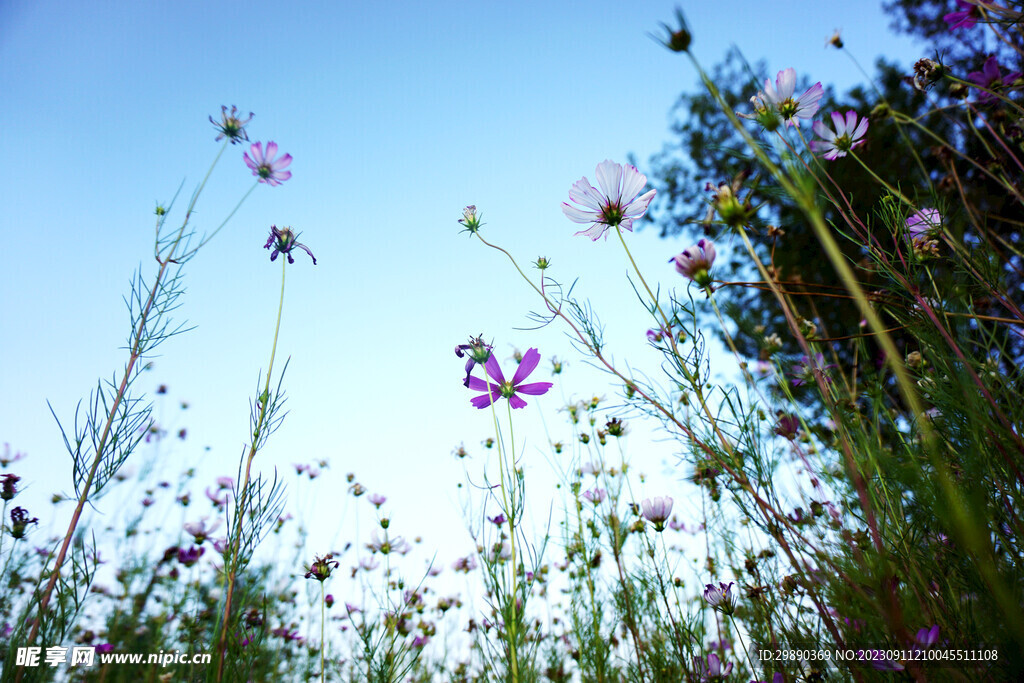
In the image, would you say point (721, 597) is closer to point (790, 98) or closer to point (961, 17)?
point (790, 98)

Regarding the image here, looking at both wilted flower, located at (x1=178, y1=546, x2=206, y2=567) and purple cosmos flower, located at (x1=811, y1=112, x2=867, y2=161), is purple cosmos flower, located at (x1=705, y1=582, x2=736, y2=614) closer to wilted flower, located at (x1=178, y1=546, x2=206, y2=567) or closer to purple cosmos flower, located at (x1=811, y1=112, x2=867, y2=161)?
purple cosmos flower, located at (x1=811, y1=112, x2=867, y2=161)

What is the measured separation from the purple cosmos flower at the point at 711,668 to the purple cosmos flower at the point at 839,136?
128 centimetres

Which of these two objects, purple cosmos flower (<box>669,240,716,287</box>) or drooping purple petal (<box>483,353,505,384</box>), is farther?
drooping purple petal (<box>483,353,505,384</box>)

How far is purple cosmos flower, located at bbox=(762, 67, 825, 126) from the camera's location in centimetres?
96

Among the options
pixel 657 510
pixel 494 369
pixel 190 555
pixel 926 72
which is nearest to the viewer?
pixel 494 369

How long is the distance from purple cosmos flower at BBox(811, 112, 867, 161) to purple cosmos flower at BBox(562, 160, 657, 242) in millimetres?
475

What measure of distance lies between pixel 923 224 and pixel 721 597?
1.05m

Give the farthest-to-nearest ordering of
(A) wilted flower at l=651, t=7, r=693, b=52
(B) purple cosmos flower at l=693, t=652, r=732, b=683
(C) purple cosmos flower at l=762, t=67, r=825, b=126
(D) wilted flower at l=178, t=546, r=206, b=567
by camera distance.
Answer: (D) wilted flower at l=178, t=546, r=206, b=567 → (B) purple cosmos flower at l=693, t=652, r=732, b=683 → (C) purple cosmos flower at l=762, t=67, r=825, b=126 → (A) wilted flower at l=651, t=7, r=693, b=52

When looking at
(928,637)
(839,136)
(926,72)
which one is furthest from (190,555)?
(926,72)

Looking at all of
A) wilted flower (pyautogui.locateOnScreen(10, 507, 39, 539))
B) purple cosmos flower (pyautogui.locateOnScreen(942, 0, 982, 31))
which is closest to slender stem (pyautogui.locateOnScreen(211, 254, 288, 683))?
Result: wilted flower (pyautogui.locateOnScreen(10, 507, 39, 539))

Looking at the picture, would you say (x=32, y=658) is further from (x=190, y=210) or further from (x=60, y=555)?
(x=190, y=210)

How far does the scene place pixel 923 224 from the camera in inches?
42.6

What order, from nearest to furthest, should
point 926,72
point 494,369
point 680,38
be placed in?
point 680,38 → point 494,369 → point 926,72

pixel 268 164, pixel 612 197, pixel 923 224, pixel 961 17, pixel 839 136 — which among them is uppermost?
pixel 268 164
